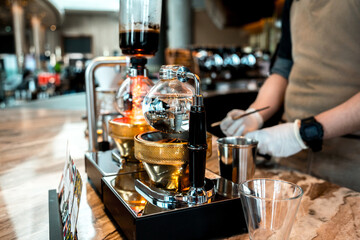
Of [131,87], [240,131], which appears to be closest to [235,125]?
[240,131]

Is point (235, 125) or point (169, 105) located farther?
point (235, 125)

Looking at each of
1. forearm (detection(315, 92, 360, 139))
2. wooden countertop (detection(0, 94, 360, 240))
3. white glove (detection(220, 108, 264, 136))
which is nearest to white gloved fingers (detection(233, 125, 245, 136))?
white glove (detection(220, 108, 264, 136))

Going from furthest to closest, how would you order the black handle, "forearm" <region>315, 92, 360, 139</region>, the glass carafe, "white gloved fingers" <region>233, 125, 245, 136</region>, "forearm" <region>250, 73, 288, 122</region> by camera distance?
"forearm" <region>250, 73, 288, 122</region> < "white gloved fingers" <region>233, 125, 245, 136</region> < "forearm" <region>315, 92, 360, 139</region> < the glass carafe < the black handle

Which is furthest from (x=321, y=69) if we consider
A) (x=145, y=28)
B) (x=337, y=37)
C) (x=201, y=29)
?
(x=201, y=29)

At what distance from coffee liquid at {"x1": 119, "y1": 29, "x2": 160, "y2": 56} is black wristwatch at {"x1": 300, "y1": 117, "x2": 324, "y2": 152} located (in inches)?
23.8

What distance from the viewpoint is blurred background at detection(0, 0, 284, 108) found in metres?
4.73

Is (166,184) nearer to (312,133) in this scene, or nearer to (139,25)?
(139,25)

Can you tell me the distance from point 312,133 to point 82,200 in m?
0.76

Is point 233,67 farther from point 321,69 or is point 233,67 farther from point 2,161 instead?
point 2,161

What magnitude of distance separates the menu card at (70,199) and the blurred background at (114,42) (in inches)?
24.9

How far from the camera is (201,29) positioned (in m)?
13.5

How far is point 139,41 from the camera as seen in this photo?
30.3 inches

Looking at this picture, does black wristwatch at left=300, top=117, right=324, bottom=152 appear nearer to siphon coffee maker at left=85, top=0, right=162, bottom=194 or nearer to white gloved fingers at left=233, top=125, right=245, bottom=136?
white gloved fingers at left=233, top=125, right=245, bottom=136

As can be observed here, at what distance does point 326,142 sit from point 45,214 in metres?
1.02
